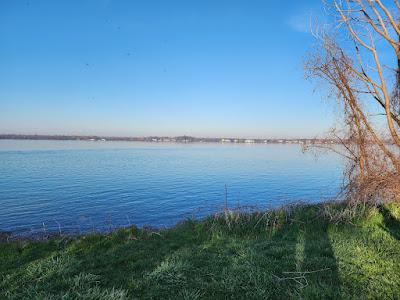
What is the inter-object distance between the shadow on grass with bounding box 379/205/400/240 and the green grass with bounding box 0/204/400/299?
4cm

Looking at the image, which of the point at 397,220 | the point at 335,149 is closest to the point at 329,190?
the point at 335,149

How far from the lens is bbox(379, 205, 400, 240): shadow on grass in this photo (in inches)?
376

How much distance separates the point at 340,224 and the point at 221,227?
3.97m

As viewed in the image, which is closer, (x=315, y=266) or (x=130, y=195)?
(x=315, y=266)

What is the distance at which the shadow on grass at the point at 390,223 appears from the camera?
9562 millimetres

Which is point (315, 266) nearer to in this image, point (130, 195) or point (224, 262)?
point (224, 262)

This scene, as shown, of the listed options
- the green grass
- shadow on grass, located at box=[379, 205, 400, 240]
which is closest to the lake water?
the green grass

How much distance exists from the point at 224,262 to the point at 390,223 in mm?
6718

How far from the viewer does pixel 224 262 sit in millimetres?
7539

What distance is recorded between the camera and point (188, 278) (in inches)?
259

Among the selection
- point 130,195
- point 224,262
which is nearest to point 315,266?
point 224,262

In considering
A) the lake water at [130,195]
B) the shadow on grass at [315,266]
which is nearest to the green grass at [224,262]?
the shadow on grass at [315,266]

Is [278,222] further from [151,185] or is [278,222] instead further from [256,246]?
[151,185]

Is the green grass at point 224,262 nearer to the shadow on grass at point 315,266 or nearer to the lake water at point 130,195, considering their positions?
the shadow on grass at point 315,266
